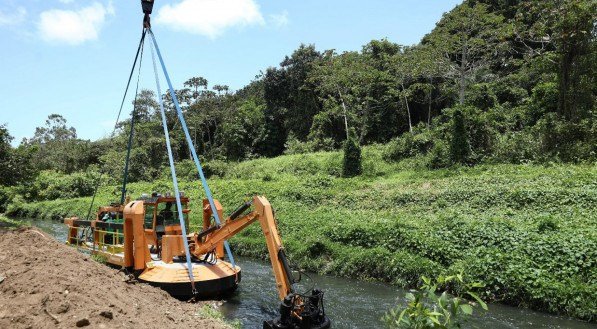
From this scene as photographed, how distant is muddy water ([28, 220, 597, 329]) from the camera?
1016 centimetres

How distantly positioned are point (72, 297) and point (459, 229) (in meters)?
11.8

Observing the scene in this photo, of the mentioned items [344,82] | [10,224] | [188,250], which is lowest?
[10,224]

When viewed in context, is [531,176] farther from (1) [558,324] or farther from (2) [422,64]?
(2) [422,64]

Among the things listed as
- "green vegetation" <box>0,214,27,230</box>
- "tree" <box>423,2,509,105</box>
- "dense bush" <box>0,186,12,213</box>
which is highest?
"tree" <box>423,2,509,105</box>

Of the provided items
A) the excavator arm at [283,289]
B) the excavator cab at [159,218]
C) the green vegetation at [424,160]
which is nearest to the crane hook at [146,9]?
the excavator cab at [159,218]

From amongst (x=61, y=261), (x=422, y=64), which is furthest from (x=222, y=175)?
(x=61, y=261)

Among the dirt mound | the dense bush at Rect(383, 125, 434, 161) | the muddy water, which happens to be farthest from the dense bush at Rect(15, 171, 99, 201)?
the dirt mound

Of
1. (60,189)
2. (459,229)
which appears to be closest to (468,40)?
(459,229)

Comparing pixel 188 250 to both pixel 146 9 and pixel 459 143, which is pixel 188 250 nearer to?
pixel 146 9

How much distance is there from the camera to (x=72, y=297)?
6645mm

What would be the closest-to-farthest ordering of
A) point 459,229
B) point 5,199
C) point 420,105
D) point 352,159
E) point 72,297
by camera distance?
point 72,297 < point 459,229 < point 352,159 < point 420,105 < point 5,199

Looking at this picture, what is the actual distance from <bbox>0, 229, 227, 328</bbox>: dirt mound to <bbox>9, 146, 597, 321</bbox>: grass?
7743mm

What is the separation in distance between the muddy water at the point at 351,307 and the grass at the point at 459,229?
20.7 inches

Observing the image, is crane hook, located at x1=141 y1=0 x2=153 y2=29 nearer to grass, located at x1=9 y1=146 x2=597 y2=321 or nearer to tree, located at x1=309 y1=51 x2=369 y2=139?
grass, located at x1=9 y1=146 x2=597 y2=321
